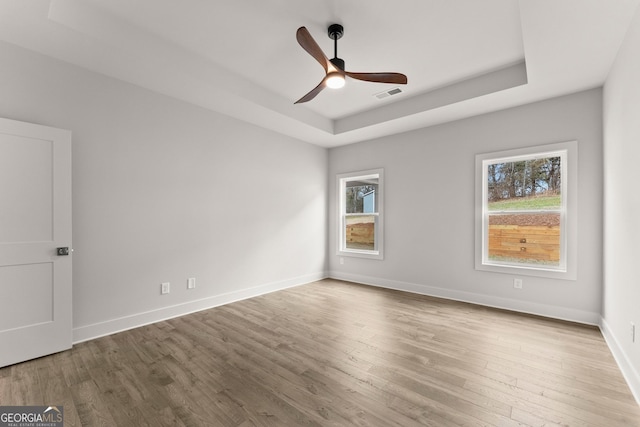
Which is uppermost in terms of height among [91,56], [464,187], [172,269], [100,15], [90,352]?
[100,15]

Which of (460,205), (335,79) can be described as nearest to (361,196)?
(460,205)

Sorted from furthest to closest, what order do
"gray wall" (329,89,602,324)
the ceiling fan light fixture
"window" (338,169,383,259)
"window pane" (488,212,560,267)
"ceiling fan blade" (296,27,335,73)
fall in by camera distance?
"window" (338,169,383,259), "window pane" (488,212,560,267), "gray wall" (329,89,602,324), the ceiling fan light fixture, "ceiling fan blade" (296,27,335,73)

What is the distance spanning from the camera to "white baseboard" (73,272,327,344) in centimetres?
284

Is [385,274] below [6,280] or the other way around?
below

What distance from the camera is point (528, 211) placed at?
3652 millimetres

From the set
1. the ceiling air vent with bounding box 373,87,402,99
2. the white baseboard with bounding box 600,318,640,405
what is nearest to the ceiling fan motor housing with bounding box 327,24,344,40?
the ceiling air vent with bounding box 373,87,402,99

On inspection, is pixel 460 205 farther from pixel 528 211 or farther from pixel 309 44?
pixel 309 44

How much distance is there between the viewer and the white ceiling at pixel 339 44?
2.26m

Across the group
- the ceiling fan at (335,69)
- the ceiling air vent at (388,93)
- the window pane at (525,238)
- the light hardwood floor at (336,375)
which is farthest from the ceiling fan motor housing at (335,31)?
the window pane at (525,238)

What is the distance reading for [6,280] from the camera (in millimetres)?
2355

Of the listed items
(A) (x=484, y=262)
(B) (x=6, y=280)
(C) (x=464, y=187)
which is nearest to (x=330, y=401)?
(B) (x=6, y=280)

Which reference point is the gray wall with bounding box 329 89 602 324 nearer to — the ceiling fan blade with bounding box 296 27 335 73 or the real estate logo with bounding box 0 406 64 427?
the ceiling fan blade with bounding box 296 27 335 73

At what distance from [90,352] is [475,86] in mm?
4989

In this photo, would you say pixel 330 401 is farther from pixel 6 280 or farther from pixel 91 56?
pixel 91 56
